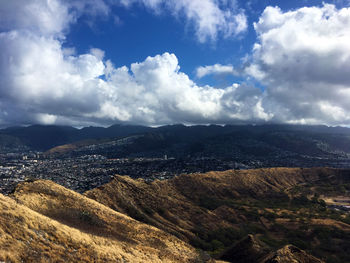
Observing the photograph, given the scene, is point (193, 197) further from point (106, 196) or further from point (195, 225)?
point (106, 196)

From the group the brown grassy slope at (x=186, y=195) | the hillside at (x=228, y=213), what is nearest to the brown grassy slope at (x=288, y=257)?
the hillside at (x=228, y=213)

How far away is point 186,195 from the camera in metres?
91.3

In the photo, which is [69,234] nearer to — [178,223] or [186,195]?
[178,223]

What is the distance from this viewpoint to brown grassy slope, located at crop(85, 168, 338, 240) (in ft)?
180

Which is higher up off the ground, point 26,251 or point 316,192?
point 26,251

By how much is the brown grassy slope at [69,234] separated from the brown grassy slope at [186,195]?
56.9 ft

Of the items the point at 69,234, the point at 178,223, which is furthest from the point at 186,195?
the point at 69,234

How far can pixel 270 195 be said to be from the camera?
102500 mm

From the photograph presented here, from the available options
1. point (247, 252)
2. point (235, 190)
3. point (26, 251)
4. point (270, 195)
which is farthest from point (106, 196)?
point (270, 195)

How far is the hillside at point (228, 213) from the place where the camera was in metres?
52.0

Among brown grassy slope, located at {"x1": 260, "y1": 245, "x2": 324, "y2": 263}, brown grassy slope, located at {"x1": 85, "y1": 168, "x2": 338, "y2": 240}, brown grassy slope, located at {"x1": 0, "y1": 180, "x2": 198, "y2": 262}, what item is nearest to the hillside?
brown grassy slope, located at {"x1": 85, "y1": 168, "x2": 338, "y2": 240}

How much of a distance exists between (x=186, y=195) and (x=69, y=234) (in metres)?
72.5

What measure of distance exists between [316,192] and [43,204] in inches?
4753

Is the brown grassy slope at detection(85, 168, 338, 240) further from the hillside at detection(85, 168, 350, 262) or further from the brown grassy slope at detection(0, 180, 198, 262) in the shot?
the brown grassy slope at detection(0, 180, 198, 262)
